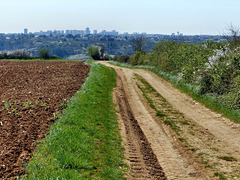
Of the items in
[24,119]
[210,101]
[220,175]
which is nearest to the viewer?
[220,175]

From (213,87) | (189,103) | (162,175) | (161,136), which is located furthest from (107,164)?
(213,87)

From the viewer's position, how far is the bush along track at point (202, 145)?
7844mm

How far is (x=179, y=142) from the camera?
10.1 metres

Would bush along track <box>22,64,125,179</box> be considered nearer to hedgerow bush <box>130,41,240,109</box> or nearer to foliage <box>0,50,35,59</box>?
hedgerow bush <box>130,41,240,109</box>

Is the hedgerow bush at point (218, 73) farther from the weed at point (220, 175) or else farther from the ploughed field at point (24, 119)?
the ploughed field at point (24, 119)

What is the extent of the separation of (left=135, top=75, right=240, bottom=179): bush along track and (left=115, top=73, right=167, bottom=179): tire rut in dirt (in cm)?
133

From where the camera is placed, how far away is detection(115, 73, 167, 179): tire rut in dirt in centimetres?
755

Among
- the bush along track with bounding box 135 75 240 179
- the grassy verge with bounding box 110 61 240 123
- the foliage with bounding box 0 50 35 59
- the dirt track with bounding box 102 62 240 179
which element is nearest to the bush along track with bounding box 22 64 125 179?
the dirt track with bounding box 102 62 240 179

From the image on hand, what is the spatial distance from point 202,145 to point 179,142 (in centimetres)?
80

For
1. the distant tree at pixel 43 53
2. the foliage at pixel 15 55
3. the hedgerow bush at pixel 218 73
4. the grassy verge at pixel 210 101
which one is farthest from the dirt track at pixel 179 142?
the distant tree at pixel 43 53

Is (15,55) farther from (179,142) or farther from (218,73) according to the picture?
(179,142)

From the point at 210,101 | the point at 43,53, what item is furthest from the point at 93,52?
the point at 210,101

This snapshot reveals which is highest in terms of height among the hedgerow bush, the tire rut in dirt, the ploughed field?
the hedgerow bush

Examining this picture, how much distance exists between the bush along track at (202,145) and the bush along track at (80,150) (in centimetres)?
243
